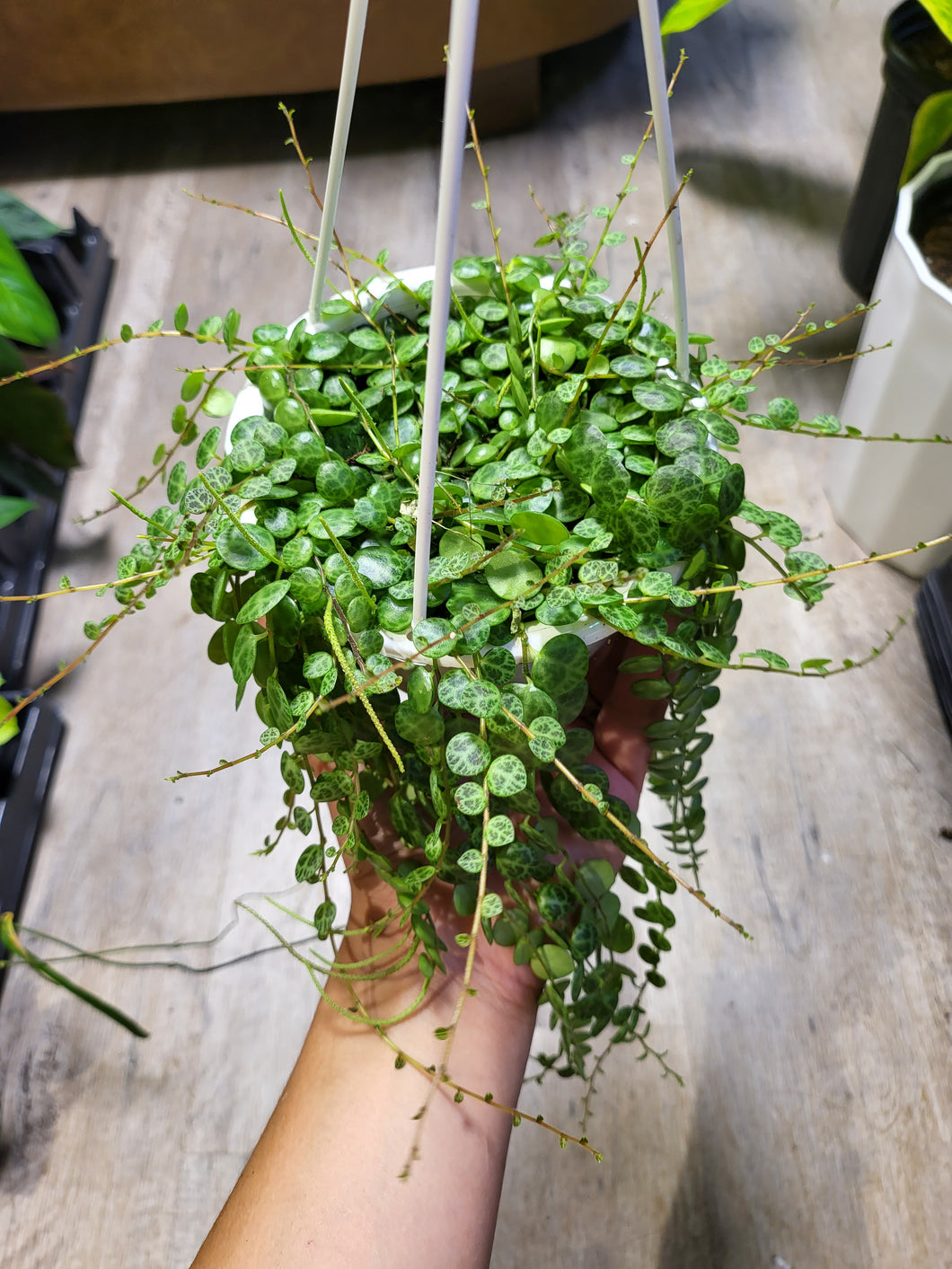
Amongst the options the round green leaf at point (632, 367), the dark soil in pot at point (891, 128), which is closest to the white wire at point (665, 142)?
the round green leaf at point (632, 367)

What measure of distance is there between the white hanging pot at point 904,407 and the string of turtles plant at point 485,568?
47 centimetres

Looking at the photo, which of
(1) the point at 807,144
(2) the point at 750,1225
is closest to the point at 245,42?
(1) the point at 807,144

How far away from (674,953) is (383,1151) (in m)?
0.51

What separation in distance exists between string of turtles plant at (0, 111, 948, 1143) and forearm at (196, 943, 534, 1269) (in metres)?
0.07

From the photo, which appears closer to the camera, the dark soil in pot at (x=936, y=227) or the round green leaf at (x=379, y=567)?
the round green leaf at (x=379, y=567)

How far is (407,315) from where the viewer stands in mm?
707

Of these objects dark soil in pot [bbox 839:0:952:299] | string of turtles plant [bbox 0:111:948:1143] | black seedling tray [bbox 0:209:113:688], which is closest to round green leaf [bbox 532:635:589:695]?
string of turtles plant [bbox 0:111:948:1143]

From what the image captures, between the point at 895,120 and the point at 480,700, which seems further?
the point at 895,120

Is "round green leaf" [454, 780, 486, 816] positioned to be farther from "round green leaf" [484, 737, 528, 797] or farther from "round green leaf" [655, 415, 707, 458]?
"round green leaf" [655, 415, 707, 458]

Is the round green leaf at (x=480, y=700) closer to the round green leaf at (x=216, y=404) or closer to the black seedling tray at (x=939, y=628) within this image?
the round green leaf at (x=216, y=404)

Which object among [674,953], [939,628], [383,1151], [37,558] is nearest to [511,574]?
[383,1151]

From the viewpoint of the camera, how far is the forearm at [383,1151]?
0.60m

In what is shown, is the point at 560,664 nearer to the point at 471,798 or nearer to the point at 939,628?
the point at 471,798

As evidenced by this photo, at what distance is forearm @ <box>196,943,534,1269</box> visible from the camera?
597mm
